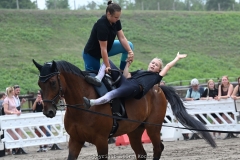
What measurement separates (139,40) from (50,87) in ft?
148

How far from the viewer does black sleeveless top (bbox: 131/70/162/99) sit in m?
9.11

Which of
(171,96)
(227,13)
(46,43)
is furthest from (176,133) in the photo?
(227,13)

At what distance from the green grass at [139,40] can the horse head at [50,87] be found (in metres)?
28.1

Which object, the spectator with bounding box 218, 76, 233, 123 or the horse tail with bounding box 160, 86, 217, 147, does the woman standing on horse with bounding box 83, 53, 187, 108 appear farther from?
the spectator with bounding box 218, 76, 233, 123

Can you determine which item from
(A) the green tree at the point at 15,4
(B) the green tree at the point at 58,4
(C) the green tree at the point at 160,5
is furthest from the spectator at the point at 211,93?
(C) the green tree at the point at 160,5

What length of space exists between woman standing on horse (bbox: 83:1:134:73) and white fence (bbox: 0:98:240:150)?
6805mm

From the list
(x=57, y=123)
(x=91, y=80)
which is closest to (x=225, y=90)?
(x=57, y=123)

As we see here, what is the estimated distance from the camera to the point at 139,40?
5272cm

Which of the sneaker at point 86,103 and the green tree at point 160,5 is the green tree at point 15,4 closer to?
the green tree at point 160,5

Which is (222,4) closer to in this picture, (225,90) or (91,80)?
(225,90)

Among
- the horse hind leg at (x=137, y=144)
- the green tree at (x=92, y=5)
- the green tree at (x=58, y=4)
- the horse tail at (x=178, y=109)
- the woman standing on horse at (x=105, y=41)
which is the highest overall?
the woman standing on horse at (x=105, y=41)

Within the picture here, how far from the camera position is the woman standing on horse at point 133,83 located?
8.27 meters

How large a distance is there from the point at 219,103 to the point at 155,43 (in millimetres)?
36557

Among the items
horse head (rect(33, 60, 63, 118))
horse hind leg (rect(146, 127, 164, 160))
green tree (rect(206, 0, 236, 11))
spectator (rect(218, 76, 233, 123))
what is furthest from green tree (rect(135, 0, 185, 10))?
horse head (rect(33, 60, 63, 118))
